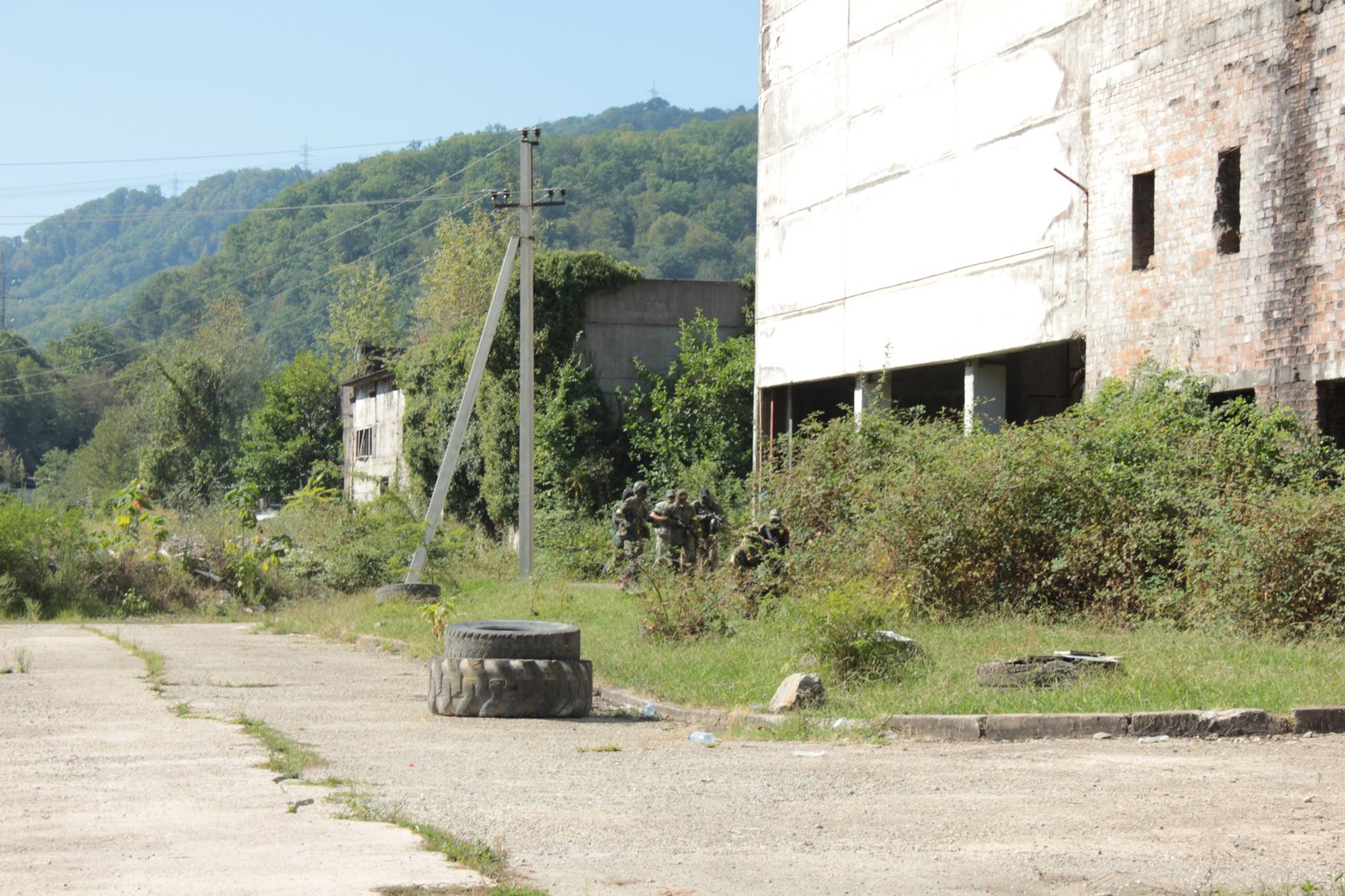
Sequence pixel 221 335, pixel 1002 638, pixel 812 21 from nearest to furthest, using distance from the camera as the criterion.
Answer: pixel 1002 638 → pixel 812 21 → pixel 221 335

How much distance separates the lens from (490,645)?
1184 cm

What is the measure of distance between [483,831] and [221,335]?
85.8 meters

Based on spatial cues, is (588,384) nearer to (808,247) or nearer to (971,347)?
(808,247)

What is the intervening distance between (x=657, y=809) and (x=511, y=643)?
186 inches

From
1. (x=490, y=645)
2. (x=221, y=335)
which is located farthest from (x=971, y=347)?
(x=221, y=335)

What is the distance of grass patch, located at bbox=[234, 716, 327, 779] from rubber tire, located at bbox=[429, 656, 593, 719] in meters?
1.72

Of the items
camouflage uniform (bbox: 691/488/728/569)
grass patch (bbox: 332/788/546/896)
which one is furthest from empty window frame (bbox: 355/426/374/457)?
grass patch (bbox: 332/788/546/896)

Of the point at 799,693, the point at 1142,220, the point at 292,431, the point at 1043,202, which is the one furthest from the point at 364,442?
the point at 799,693

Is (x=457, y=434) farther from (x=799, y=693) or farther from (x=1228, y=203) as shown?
(x=799, y=693)

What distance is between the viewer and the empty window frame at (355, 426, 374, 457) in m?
52.2

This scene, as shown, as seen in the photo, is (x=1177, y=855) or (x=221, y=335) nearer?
(x=1177, y=855)

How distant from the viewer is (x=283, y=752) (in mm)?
9094

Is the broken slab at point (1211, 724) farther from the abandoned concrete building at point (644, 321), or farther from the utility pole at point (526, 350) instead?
the abandoned concrete building at point (644, 321)

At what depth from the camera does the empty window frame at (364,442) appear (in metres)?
52.2
